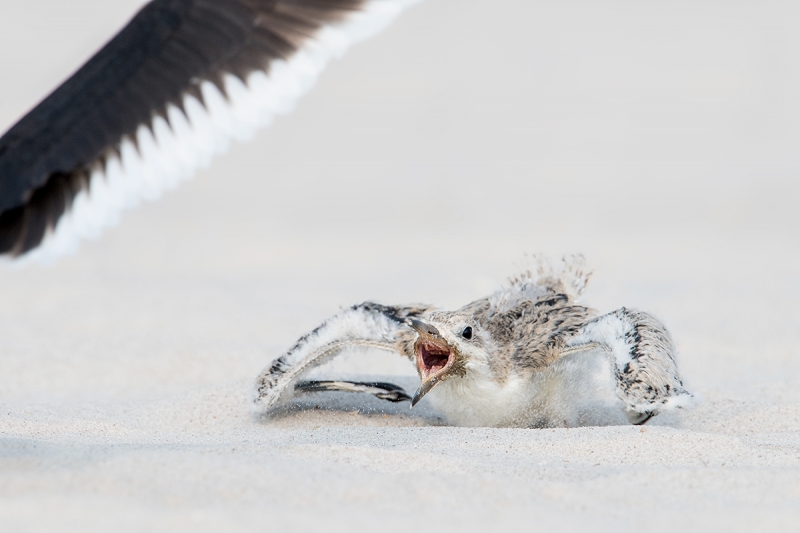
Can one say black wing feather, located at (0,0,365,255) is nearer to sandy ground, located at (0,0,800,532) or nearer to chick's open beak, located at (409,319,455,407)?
sandy ground, located at (0,0,800,532)

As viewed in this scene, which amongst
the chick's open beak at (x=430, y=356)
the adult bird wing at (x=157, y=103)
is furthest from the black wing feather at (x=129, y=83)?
the chick's open beak at (x=430, y=356)

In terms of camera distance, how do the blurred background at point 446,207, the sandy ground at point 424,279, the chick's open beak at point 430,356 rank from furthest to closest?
1. the blurred background at point 446,207
2. the chick's open beak at point 430,356
3. the sandy ground at point 424,279

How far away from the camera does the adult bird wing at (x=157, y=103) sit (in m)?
3.22

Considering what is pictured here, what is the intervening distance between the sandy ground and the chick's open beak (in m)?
0.36

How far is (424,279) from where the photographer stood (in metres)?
10.0

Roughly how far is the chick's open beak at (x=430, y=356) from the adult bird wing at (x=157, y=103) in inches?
67.6

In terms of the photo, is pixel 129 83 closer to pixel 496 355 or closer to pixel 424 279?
pixel 496 355

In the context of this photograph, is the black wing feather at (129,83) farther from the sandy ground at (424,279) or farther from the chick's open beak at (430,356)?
the chick's open beak at (430,356)

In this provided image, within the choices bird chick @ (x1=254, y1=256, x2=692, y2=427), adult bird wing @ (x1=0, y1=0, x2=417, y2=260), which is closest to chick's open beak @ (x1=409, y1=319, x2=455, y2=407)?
bird chick @ (x1=254, y1=256, x2=692, y2=427)

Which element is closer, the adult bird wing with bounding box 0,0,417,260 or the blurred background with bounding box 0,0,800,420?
the adult bird wing with bounding box 0,0,417,260

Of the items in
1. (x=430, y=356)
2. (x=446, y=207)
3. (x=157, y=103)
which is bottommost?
(x=430, y=356)

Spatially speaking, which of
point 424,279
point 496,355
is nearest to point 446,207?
point 424,279

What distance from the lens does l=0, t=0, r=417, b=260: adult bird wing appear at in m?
3.22

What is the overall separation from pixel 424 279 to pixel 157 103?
6.86 m
